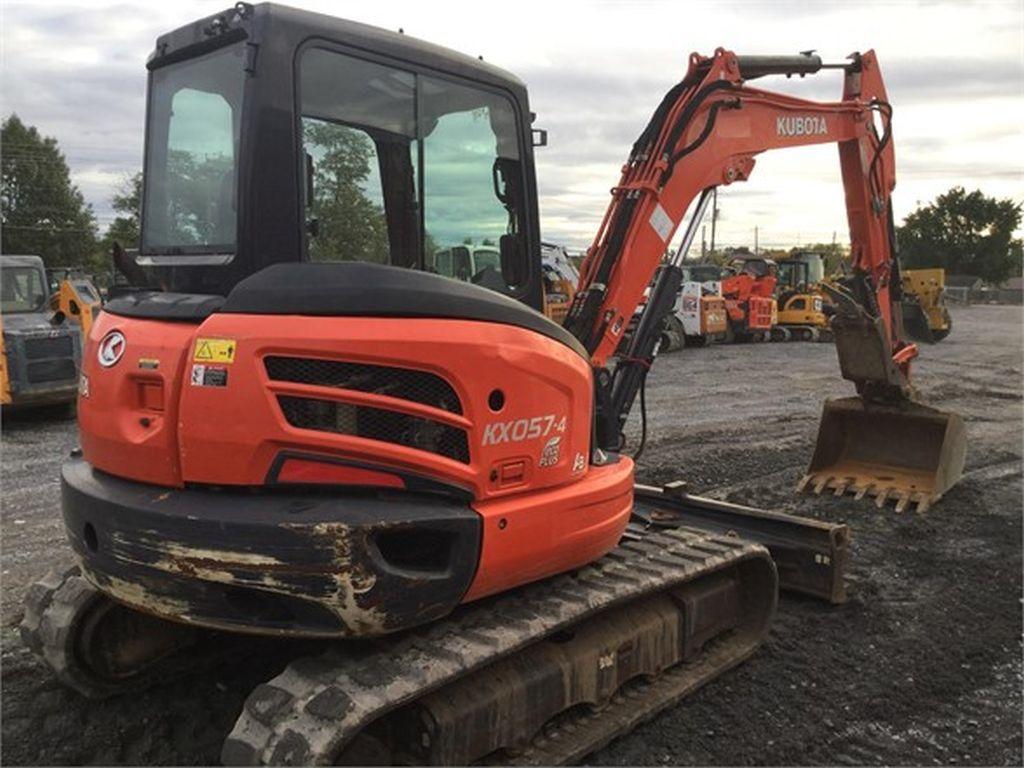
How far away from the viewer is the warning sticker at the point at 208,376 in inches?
105

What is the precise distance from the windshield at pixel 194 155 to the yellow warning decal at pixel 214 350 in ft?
1.49

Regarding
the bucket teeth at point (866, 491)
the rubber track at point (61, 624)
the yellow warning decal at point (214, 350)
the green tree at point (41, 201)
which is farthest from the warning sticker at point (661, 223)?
the green tree at point (41, 201)

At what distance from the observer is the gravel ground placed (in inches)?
135

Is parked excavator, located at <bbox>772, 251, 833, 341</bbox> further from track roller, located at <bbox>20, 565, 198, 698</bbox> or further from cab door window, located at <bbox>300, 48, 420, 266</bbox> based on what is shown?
track roller, located at <bbox>20, 565, 198, 698</bbox>

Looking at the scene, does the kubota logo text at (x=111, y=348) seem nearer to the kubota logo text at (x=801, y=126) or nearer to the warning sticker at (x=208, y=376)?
the warning sticker at (x=208, y=376)

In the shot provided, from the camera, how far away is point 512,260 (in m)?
3.69

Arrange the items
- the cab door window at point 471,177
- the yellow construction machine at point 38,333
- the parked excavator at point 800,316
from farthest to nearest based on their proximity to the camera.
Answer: the parked excavator at point 800,316, the yellow construction machine at point 38,333, the cab door window at point 471,177

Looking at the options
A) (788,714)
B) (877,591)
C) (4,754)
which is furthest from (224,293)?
(877,591)

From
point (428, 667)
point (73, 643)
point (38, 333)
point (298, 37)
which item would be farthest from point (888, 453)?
point (38, 333)

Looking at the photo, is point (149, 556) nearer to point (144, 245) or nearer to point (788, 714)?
point (144, 245)

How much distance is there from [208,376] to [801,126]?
14.1 feet

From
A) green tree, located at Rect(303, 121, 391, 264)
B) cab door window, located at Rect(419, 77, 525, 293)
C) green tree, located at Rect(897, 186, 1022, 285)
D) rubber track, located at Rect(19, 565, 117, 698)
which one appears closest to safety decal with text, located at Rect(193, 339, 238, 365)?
green tree, located at Rect(303, 121, 391, 264)

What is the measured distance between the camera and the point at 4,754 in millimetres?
3363

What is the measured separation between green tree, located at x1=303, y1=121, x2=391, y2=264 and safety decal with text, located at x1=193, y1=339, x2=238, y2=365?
1.71 feet
